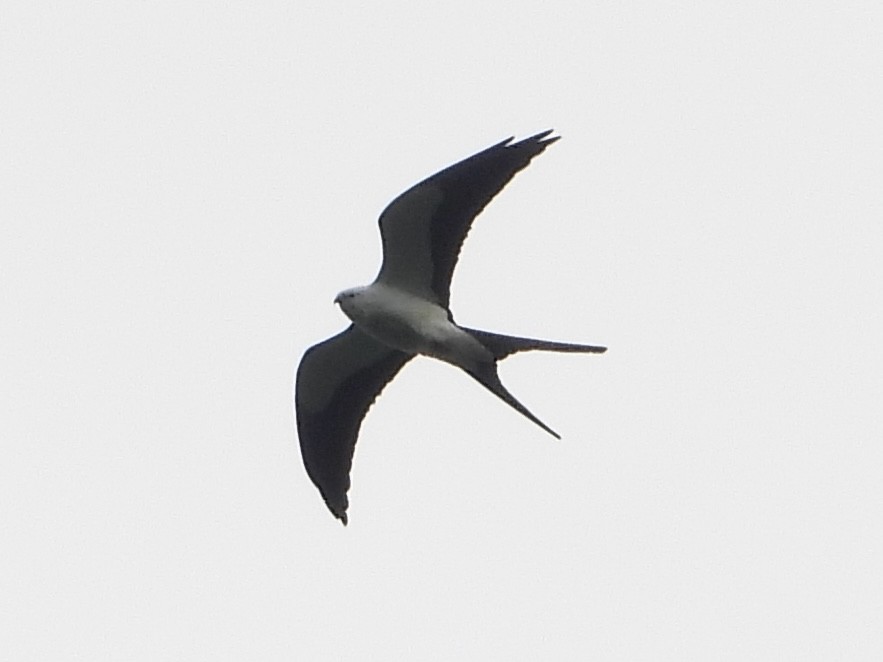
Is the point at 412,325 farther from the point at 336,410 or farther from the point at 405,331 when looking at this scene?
the point at 336,410

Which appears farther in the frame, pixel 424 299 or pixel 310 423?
pixel 310 423

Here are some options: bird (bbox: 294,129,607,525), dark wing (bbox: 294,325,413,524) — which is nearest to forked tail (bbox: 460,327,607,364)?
bird (bbox: 294,129,607,525)

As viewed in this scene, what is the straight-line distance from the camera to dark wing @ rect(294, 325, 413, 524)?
13414mm

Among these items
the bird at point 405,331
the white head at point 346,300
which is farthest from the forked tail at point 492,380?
the white head at point 346,300

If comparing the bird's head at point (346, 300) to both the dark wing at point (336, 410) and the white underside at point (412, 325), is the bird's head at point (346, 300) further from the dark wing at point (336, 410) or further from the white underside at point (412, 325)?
the dark wing at point (336, 410)

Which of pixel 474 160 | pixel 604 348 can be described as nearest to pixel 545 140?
pixel 474 160

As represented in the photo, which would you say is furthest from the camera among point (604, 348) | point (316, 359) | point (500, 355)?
point (316, 359)

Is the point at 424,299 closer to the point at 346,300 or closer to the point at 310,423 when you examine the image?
the point at 346,300

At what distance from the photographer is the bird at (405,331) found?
12078mm

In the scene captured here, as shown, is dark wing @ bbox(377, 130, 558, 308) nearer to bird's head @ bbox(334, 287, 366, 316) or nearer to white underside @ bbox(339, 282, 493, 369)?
white underside @ bbox(339, 282, 493, 369)

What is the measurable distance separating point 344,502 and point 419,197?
237 cm

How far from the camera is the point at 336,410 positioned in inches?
531

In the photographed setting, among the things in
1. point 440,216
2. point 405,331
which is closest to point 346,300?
point 405,331

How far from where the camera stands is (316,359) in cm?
1330
